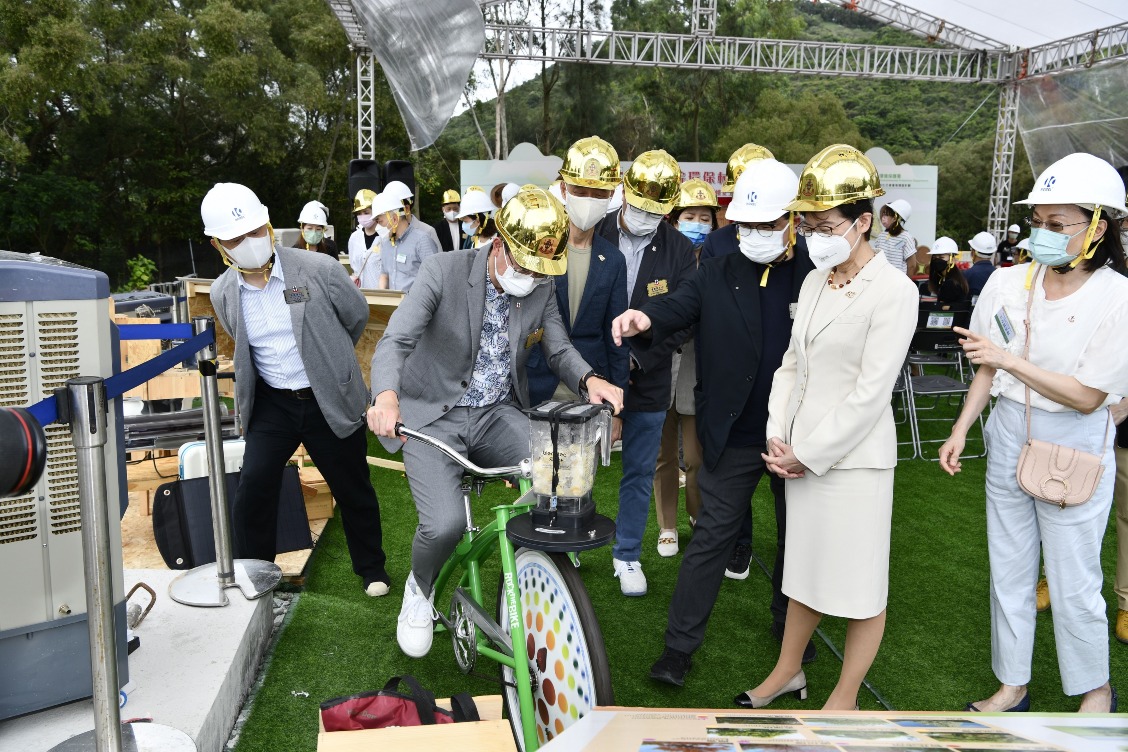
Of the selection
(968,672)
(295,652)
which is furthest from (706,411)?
(295,652)

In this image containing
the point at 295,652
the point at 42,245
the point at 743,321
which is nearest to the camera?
the point at 743,321

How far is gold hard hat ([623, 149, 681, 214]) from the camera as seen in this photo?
4027 mm

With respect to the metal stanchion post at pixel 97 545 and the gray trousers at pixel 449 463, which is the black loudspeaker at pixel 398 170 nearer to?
the gray trousers at pixel 449 463

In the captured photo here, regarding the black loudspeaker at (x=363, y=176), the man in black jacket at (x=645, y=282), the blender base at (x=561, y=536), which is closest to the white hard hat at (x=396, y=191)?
the man in black jacket at (x=645, y=282)

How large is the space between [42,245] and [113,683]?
24194mm

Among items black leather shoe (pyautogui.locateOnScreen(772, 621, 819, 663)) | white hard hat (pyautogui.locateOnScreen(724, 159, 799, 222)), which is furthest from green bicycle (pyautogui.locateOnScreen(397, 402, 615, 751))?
black leather shoe (pyautogui.locateOnScreen(772, 621, 819, 663))

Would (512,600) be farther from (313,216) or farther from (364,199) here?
(364,199)

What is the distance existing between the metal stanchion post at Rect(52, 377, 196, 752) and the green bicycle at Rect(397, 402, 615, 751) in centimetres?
82

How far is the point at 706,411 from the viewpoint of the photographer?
11.3 feet

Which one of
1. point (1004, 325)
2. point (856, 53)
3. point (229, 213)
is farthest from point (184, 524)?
point (856, 53)

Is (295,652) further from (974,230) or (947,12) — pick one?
(974,230)

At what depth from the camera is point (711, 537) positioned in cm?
339

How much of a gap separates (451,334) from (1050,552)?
2.18 meters

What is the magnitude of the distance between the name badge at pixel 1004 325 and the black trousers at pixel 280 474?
102 inches
